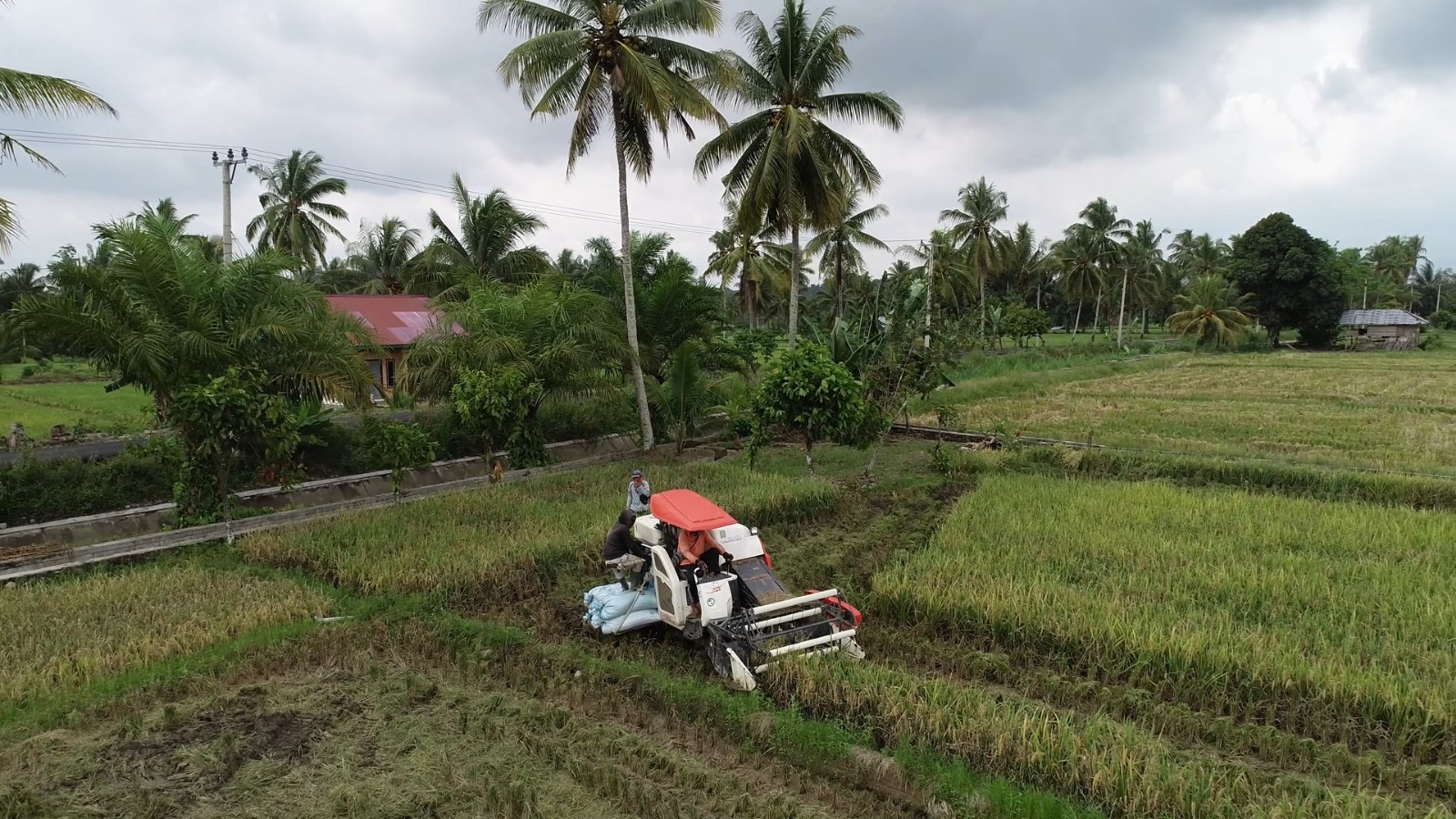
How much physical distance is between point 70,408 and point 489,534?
21318 mm

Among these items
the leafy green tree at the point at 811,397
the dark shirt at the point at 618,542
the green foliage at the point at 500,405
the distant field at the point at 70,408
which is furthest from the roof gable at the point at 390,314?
the dark shirt at the point at 618,542

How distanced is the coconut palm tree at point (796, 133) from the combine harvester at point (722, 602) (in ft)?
40.7

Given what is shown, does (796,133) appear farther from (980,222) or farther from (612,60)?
(980,222)

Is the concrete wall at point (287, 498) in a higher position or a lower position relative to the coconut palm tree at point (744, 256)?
lower

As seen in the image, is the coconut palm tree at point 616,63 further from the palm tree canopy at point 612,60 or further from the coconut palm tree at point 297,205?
the coconut palm tree at point 297,205


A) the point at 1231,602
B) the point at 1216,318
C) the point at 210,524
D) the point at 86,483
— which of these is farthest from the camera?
the point at 1216,318

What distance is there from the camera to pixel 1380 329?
4781cm

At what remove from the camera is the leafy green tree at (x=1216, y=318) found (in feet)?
148

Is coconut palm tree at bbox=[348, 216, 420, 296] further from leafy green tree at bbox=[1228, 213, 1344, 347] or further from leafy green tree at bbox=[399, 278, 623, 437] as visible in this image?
leafy green tree at bbox=[1228, 213, 1344, 347]

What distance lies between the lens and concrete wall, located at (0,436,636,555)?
10922 mm

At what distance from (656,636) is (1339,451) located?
15.3m

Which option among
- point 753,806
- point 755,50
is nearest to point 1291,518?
point 753,806

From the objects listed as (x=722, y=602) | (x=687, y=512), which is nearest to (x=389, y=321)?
(x=687, y=512)

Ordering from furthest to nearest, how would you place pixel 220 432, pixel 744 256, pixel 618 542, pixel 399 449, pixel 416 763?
1. pixel 744 256
2. pixel 399 449
3. pixel 220 432
4. pixel 618 542
5. pixel 416 763
